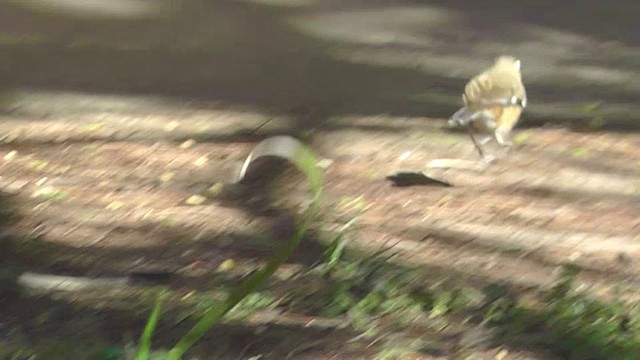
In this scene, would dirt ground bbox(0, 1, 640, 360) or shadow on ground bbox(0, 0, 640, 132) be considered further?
shadow on ground bbox(0, 0, 640, 132)

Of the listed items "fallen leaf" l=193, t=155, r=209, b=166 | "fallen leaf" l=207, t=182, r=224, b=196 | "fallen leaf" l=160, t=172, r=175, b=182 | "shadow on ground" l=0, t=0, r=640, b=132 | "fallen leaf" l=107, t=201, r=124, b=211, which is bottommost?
"fallen leaf" l=207, t=182, r=224, b=196

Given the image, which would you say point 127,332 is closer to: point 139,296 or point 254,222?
point 139,296

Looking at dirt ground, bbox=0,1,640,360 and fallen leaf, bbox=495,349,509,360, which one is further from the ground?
dirt ground, bbox=0,1,640,360

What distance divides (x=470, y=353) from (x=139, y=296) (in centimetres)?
94

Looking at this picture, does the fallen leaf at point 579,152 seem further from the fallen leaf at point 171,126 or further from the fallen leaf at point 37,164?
the fallen leaf at point 37,164

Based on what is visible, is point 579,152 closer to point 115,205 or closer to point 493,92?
point 493,92

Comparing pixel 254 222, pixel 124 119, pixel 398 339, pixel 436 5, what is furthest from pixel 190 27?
pixel 398 339

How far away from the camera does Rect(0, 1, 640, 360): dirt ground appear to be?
2893mm

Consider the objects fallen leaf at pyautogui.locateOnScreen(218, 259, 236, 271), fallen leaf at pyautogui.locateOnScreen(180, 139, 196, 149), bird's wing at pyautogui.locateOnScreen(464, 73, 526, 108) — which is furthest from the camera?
fallen leaf at pyautogui.locateOnScreen(180, 139, 196, 149)

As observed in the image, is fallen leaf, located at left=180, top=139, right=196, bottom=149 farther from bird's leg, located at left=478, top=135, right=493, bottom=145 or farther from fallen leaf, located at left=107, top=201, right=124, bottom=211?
bird's leg, located at left=478, top=135, right=493, bottom=145

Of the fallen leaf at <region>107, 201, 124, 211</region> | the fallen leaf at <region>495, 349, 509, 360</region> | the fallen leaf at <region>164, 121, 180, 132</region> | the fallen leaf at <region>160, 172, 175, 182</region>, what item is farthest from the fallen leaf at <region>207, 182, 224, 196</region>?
the fallen leaf at <region>495, 349, 509, 360</region>

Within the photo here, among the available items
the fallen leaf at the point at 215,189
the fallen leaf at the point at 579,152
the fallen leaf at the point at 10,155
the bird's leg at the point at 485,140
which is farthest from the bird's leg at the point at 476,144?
the fallen leaf at the point at 10,155

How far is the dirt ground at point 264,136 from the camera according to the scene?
289 centimetres

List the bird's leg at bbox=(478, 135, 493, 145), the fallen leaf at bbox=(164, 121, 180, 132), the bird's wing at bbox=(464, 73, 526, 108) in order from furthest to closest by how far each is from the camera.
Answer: the fallen leaf at bbox=(164, 121, 180, 132), the bird's leg at bbox=(478, 135, 493, 145), the bird's wing at bbox=(464, 73, 526, 108)
